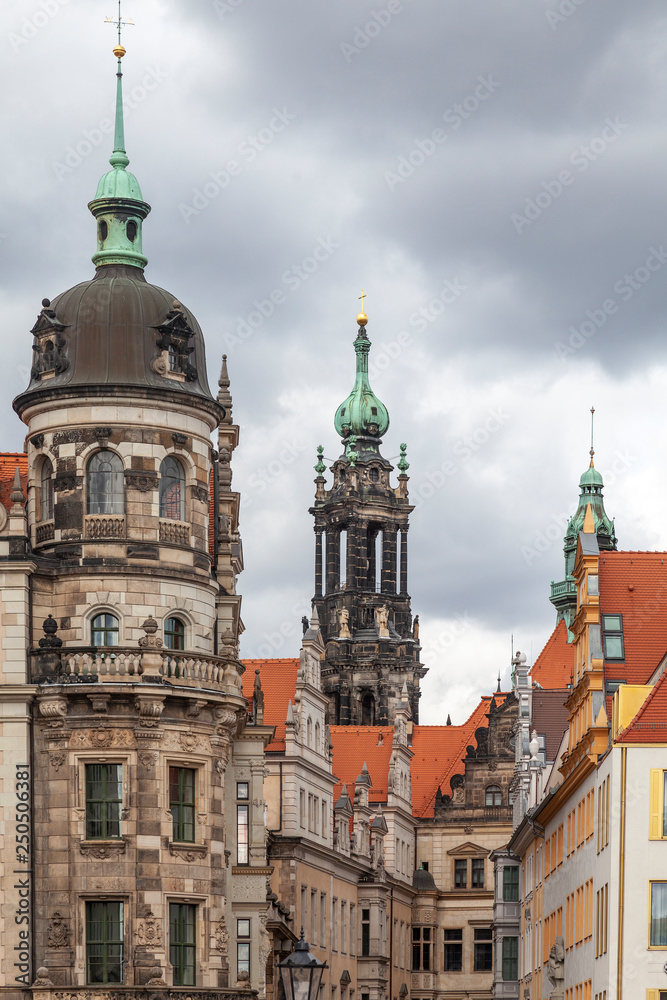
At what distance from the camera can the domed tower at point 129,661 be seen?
165 ft

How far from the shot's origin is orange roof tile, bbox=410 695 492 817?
109125mm

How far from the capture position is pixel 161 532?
52781 millimetres

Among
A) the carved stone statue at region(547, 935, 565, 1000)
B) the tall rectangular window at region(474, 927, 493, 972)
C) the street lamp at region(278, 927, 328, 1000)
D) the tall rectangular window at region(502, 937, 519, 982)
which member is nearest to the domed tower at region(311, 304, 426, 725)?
the tall rectangular window at region(474, 927, 493, 972)

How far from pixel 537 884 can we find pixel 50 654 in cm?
2527

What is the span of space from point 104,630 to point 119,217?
38.3ft

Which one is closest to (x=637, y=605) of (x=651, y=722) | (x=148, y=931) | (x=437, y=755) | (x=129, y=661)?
(x=651, y=722)

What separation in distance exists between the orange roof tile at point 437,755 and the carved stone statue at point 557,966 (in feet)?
160

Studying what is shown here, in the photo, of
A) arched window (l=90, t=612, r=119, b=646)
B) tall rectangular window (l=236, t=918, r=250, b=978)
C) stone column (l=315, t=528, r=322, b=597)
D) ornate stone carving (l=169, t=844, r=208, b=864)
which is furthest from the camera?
stone column (l=315, t=528, r=322, b=597)

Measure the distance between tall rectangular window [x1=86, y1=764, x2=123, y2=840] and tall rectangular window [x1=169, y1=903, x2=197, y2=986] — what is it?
2444 millimetres

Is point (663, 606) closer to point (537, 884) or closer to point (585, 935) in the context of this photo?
point (585, 935)

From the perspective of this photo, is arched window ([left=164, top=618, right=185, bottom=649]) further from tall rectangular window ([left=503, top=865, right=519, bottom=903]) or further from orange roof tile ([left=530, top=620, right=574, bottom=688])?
orange roof tile ([left=530, top=620, right=574, bottom=688])

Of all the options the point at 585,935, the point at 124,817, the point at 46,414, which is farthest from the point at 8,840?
the point at 585,935

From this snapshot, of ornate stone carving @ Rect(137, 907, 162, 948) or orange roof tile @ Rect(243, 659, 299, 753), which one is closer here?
ornate stone carving @ Rect(137, 907, 162, 948)

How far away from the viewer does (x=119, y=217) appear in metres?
56.4
